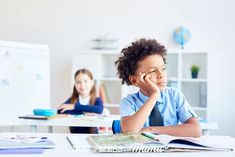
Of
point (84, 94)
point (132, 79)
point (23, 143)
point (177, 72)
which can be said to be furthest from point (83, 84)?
point (23, 143)

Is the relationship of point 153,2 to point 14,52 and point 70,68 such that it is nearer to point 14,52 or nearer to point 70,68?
point 70,68

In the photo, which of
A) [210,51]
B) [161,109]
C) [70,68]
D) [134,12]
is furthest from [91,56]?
[161,109]

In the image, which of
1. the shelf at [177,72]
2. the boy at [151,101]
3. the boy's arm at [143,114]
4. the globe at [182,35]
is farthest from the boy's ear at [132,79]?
the globe at [182,35]

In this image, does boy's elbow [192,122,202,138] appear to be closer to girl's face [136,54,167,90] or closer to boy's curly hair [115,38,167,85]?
girl's face [136,54,167,90]

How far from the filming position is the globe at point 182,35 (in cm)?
408

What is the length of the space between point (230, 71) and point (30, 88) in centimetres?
218

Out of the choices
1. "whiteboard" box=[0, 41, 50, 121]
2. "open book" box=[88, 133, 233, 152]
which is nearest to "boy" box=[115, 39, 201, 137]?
"open book" box=[88, 133, 233, 152]

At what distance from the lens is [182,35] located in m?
4.08

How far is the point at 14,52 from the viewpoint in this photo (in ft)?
12.3

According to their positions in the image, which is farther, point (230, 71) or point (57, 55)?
point (57, 55)

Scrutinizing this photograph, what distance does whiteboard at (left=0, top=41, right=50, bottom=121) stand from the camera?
12.0 ft

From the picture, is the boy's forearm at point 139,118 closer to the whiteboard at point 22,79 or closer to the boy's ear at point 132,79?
the boy's ear at point 132,79

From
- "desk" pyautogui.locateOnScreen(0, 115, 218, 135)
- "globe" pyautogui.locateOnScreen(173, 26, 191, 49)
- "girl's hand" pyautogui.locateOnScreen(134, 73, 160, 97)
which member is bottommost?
"desk" pyautogui.locateOnScreen(0, 115, 218, 135)

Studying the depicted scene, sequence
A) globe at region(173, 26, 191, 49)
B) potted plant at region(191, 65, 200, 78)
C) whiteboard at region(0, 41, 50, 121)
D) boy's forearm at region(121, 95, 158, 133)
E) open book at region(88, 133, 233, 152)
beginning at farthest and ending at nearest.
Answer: globe at region(173, 26, 191, 49) < potted plant at region(191, 65, 200, 78) < whiteboard at region(0, 41, 50, 121) < boy's forearm at region(121, 95, 158, 133) < open book at region(88, 133, 233, 152)
